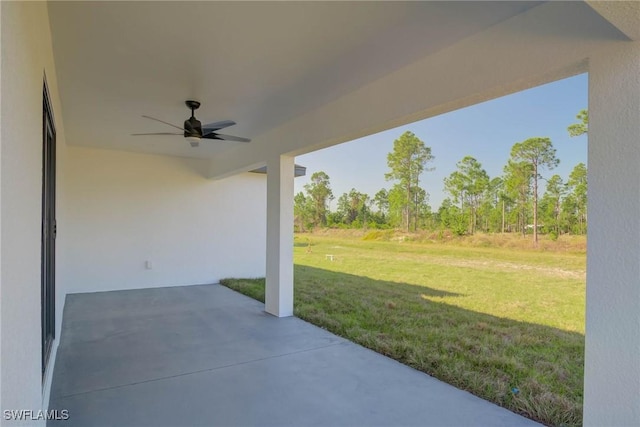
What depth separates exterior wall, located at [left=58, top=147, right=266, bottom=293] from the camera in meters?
6.00

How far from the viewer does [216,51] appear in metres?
2.62

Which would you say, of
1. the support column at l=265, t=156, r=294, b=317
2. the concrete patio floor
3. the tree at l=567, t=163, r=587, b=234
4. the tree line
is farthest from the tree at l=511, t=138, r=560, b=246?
the concrete patio floor

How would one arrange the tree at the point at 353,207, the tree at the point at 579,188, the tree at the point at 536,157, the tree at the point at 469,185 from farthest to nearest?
the tree at the point at 353,207 < the tree at the point at 469,185 < the tree at the point at 536,157 < the tree at the point at 579,188

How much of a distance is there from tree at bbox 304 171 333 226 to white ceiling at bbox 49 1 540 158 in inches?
468

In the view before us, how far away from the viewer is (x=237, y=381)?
8.98 ft

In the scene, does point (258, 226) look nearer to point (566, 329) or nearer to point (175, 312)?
point (175, 312)

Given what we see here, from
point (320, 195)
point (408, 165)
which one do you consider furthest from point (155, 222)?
point (320, 195)

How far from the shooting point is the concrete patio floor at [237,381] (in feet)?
7.43

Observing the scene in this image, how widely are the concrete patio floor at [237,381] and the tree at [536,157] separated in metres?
7.80

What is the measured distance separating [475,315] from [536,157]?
6.60 meters

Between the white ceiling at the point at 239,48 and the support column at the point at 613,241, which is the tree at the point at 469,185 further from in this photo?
the support column at the point at 613,241

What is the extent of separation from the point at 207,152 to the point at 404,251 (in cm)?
774

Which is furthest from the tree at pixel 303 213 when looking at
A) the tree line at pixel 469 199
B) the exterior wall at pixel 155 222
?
the exterior wall at pixel 155 222

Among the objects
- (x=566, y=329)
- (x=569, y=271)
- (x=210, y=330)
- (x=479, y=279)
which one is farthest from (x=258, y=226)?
(x=569, y=271)
